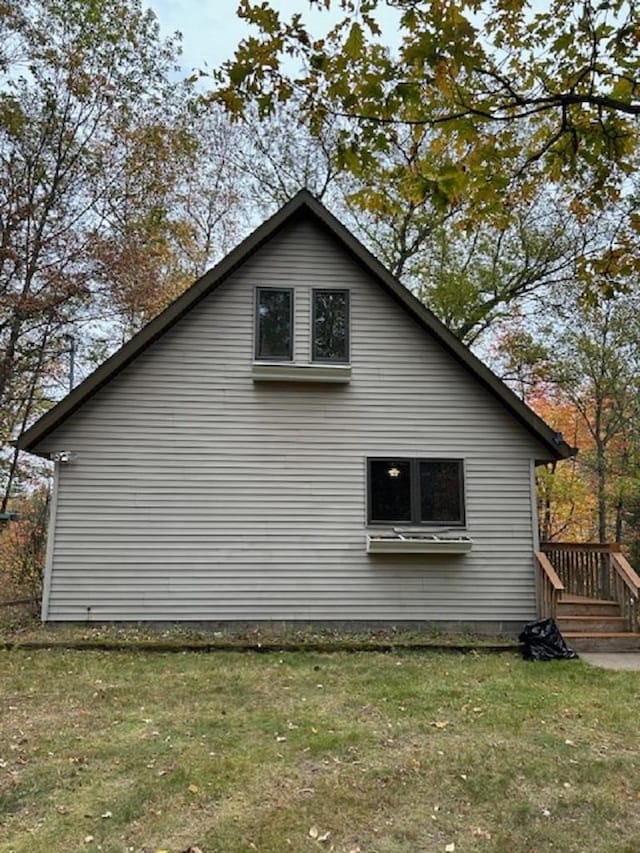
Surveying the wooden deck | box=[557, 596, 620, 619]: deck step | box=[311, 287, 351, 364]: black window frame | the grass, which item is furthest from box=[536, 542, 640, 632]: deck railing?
box=[311, 287, 351, 364]: black window frame

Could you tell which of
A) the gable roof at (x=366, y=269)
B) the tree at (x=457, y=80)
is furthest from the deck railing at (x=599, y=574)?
the tree at (x=457, y=80)

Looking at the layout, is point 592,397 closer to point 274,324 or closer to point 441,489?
point 441,489

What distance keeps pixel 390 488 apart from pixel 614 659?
11.9ft

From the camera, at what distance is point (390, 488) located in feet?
30.2

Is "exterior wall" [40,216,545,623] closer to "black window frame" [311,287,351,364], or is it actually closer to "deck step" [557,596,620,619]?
"black window frame" [311,287,351,364]

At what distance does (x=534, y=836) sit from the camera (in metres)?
3.39

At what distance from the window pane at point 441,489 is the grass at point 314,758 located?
2599 mm

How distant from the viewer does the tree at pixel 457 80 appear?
11.3 feet

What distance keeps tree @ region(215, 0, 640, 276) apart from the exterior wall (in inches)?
207

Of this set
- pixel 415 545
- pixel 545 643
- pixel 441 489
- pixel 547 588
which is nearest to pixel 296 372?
pixel 441 489

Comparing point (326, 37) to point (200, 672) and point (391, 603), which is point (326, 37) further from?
point (391, 603)

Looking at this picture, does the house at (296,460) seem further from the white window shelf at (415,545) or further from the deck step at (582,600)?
the deck step at (582,600)

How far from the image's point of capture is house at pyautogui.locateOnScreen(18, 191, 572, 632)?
344 inches

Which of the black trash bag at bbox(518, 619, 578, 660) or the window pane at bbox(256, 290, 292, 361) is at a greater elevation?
the window pane at bbox(256, 290, 292, 361)
